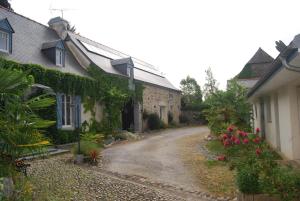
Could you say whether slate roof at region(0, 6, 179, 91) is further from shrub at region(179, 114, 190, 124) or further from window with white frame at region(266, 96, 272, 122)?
shrub at region(179, 114, 190, 124)

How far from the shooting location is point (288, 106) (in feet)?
32.1

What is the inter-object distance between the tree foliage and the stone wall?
6.72 meters

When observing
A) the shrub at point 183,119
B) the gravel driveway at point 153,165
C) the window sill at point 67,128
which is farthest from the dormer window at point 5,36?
the shrub at point 183,119

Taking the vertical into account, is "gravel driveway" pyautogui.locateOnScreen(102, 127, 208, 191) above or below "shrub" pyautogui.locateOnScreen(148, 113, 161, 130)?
below

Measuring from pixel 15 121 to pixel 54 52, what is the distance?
13091 millimetres

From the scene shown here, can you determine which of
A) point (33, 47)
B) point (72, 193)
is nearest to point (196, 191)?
point (72, 193)

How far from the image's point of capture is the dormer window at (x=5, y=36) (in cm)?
1388

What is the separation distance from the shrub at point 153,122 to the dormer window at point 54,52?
34.1ft

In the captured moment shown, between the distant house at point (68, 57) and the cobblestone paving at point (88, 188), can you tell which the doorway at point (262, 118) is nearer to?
the distant house at point (68, 57)

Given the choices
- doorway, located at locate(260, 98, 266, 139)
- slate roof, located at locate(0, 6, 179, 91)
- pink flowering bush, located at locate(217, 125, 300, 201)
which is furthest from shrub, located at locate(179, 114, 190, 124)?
pink flowering bush, located at locate(217, 125, 300, 201)

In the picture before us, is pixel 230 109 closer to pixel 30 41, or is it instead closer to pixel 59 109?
pixel 59 109

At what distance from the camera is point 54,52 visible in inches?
658

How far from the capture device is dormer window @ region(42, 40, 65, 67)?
1670 centimetres

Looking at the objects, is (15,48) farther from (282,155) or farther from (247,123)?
(247,123)
